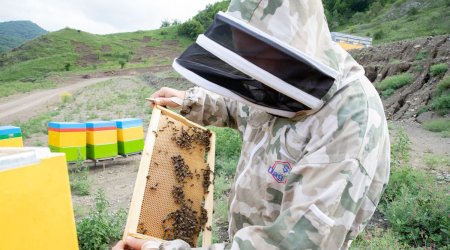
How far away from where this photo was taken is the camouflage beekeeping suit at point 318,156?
4.14 feet

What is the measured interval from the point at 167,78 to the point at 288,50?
1225 inches

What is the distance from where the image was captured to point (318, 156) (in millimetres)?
1329

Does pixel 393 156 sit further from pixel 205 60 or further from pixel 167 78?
pixel 167 78

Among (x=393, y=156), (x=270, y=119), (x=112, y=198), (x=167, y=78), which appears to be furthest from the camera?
(x=167, y=78)

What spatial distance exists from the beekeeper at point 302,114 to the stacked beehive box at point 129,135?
660 centimetres

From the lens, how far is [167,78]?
3181 centimetres

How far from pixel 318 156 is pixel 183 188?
4.55 ft

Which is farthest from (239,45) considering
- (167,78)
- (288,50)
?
(167,78)

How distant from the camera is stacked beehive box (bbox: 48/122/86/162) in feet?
23.9

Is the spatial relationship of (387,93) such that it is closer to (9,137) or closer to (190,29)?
(9,137)

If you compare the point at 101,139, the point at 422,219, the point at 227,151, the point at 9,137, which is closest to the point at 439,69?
the point at 227,151

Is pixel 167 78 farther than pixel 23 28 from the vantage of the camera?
No

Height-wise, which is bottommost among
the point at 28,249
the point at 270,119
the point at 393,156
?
the point at 393,156

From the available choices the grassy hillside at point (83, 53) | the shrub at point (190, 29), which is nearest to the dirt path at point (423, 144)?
the grassy hillside at point (83, 53)
